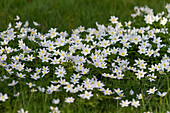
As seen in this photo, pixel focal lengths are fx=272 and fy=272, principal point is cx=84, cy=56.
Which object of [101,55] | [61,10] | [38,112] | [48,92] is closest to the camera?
[38,112]

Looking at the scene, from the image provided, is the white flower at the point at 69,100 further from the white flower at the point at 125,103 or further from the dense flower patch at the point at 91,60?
the white flower at the point at 125,103

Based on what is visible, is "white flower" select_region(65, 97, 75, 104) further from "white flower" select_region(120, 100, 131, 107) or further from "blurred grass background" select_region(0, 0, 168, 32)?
"blurred grass background" select_region(0, 0, 168, 32)

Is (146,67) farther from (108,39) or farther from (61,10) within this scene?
(61,10)

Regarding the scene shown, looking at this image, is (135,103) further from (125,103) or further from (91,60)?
(91,60)

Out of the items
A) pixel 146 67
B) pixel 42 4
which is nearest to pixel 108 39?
pixel 146 67

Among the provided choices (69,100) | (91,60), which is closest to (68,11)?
(91,60)

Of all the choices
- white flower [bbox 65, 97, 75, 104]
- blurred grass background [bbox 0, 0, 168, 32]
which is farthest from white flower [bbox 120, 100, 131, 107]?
blurred grass background [bbox 0, 0, 168, 32]

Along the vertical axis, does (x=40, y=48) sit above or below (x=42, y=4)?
below

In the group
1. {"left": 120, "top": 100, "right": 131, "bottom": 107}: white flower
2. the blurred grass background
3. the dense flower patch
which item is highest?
the blurred grass background
